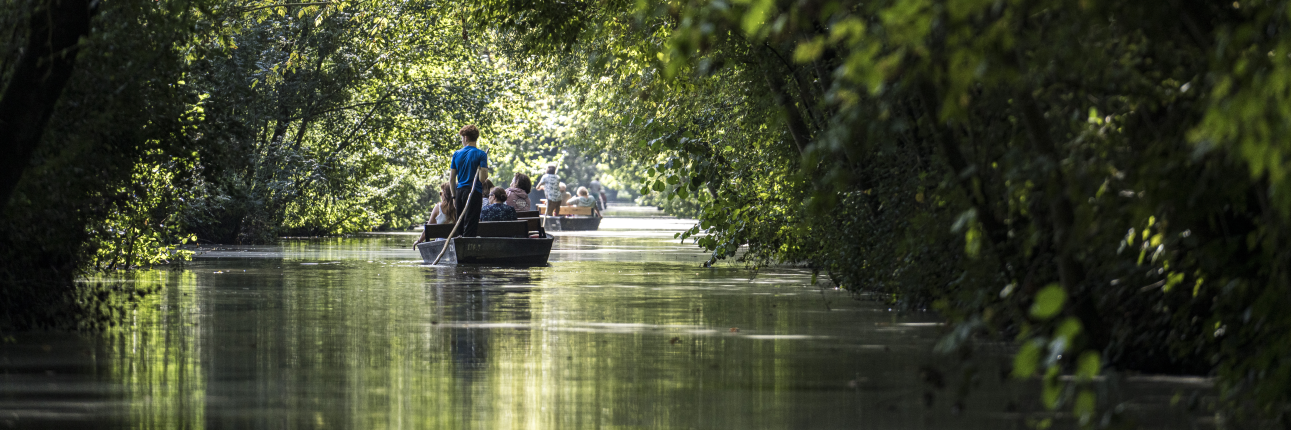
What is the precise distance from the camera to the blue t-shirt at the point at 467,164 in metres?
22.4

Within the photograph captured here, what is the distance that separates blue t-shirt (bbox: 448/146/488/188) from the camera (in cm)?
2239

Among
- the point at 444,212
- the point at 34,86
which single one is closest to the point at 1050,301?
the point at 34,86

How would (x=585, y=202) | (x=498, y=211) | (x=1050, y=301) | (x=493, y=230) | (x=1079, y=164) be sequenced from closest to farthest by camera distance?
1. (x=1050, y=301)
2. (x=1079, y=164)
3. (x=493, y=230)
4. (x=498, y=211)
5. (x=585, y=202)

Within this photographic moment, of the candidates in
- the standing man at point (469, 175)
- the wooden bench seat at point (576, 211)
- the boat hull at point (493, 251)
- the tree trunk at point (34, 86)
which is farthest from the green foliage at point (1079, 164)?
the wooden bench seat at point (576, 211)

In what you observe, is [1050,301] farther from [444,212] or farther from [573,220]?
[573,220]

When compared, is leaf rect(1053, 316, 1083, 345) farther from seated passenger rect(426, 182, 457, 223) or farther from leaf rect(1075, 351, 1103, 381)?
seated passenger rect(426, 182, 457, 223)

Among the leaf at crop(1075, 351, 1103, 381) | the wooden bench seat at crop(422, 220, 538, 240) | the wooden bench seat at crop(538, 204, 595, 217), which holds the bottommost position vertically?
the leaf at crop(1075, 351, 1103, 381)

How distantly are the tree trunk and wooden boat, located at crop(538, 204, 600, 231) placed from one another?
38.8m

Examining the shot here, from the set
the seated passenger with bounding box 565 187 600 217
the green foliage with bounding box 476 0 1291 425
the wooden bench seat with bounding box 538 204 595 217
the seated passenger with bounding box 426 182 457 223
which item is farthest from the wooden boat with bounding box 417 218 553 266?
the seated passenger with bounding box 565 187 600 217

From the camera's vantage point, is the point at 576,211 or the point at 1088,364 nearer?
the point at 1088,364

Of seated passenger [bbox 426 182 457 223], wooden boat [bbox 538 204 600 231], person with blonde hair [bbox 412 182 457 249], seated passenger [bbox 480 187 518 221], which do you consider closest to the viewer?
seated passenger [bbox 480 187 518 221]

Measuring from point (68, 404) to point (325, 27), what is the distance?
84.7ft

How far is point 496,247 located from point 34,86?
14.8m

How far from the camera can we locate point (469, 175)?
73.7 feet
